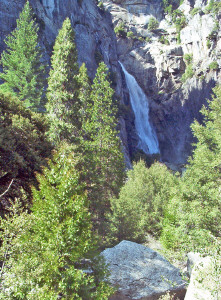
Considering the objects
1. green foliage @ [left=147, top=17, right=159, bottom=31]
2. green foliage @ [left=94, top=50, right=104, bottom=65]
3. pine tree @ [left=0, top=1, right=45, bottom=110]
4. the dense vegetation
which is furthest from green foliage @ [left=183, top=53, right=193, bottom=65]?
pine tree @ [left=0, top=1, right=45, bottom=110]

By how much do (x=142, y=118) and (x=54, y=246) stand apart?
191 feet

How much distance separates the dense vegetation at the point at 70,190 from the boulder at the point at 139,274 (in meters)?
1.58

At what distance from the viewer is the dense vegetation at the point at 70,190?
6.63 metres

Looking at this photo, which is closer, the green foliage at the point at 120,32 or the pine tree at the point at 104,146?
the pine tree at the point at 104,146

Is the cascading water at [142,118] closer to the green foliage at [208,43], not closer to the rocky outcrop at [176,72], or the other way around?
the rocky outcrop at [176,72]

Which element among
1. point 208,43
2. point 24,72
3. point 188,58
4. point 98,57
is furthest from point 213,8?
point 24,72

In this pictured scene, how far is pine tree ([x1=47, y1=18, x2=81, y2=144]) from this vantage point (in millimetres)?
15430

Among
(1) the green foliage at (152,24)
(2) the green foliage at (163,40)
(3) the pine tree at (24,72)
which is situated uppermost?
(1) the green foliage at (152,24)

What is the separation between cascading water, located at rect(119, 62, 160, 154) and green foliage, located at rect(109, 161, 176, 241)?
34221 mm

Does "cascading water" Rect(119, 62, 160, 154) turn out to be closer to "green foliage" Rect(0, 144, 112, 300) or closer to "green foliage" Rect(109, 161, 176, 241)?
"green foliage" Rect(109, 161, 176, 241)

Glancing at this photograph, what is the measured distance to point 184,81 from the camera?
64312 mm

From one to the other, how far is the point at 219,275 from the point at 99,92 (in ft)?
55.9

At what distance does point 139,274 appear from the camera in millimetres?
10750

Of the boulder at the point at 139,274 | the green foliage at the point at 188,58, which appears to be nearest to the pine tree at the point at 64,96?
the boulder at the point at 139,274
